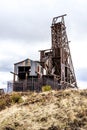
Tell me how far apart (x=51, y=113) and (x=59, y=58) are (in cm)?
4649

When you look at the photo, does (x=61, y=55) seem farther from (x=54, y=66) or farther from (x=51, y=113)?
(x=51, y=113)

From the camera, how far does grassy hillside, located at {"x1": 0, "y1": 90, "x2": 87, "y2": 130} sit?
28500mm

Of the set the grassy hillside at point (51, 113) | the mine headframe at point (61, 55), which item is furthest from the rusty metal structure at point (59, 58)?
the grassy hillside at point (51, 113)

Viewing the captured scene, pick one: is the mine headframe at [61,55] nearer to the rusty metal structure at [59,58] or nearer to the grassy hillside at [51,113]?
the rusty metal structure at [59,58]

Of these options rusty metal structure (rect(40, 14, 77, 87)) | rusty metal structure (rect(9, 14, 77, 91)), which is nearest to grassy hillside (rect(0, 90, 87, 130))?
rusty metal structure (rect(9, 14, 77, 91))

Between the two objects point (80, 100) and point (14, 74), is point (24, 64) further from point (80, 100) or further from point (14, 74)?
point (80, 100)

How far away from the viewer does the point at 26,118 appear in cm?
3084

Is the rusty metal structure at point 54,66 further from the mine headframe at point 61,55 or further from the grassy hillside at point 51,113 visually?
the grassy hillside at point 51,113

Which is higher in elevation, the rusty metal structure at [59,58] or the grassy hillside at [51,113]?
the rusty metal structure at [59,58]

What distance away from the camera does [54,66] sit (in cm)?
7644

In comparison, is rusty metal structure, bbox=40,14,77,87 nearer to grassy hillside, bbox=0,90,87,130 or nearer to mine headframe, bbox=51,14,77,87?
mine headframe, bbox=51,14,77,87

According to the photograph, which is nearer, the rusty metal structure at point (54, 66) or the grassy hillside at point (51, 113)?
the grassy hillside at point (51, 113)

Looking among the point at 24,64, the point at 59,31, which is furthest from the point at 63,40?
the point at 24,64

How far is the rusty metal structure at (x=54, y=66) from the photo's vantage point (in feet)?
228
